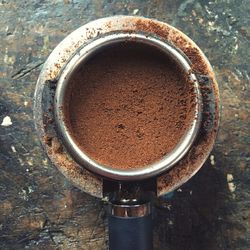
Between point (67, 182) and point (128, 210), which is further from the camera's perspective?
point (67, 182)

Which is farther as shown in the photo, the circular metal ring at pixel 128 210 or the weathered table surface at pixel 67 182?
the weathered table surface at pixel 67 182

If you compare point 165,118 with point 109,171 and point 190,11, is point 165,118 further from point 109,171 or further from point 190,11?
point 190,11

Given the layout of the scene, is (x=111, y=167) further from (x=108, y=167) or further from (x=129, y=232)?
(x=129, y=232)

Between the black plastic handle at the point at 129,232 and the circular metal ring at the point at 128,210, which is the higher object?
the circular metal ring at the point at 128,210

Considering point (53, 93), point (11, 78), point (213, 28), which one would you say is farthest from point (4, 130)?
point (213, 28)

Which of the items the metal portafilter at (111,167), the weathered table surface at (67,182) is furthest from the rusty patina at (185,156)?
the weathered table surface at (67,182)

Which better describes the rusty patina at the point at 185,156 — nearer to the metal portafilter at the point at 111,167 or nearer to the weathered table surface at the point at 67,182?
the metal portafilter at the point at 111,167

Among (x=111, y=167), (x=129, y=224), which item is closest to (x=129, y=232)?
(x=129, y=224)
